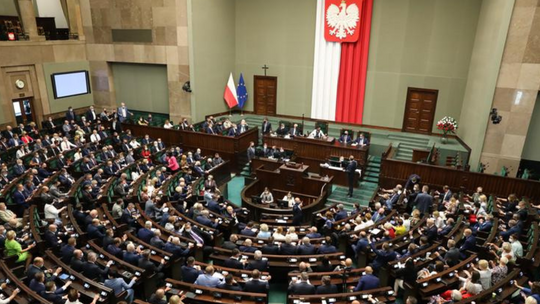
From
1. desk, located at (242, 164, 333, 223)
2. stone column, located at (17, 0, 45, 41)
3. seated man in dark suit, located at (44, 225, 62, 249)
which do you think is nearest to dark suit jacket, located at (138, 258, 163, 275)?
seated man in dark suit, located at (44, 225, 62, 249)

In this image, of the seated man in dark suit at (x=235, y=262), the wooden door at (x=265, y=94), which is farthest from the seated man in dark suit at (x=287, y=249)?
the wooden door at (x=265, y=94)

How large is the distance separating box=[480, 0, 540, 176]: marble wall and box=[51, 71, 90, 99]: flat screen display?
19.2m

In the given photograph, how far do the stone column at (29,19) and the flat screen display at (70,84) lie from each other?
1958 millimetres

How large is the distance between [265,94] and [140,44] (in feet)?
22.5

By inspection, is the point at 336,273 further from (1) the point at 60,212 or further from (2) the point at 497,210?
(1) the point at 60,212

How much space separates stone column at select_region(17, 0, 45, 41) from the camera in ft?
55.8

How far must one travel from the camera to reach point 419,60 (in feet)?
56.5

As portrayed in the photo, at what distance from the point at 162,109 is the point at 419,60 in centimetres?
1304

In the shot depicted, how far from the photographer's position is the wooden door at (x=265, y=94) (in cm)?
2040

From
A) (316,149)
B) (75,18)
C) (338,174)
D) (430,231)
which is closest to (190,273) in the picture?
(430,231)

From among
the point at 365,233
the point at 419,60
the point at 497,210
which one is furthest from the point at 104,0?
the point at 497,210

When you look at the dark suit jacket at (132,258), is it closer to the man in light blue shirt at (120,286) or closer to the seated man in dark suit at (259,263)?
the man in light blue shirt at (120,286)

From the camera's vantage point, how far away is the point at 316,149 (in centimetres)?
1499

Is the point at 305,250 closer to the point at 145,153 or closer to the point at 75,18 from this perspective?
the point at 145,153
